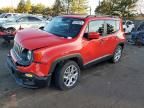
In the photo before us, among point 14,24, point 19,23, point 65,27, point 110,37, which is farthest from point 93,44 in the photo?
point 19,23

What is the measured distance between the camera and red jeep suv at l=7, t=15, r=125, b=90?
5.05 metres

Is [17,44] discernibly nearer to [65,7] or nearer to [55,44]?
[55,44]

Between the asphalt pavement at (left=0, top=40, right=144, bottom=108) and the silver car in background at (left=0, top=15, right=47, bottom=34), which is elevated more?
the silver car in background at (left=0, top=15, right=47, bottom=34)

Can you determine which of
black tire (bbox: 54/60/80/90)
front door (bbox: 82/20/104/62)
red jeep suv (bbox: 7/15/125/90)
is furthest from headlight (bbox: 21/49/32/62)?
front door (bbox: 82/20/104/62)

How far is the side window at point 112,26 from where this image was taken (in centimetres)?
746

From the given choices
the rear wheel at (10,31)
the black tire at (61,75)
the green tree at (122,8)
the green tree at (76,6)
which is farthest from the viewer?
the green tree at (76,6)

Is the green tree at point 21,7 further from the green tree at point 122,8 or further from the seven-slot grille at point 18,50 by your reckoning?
the seven-slot grille at point 18,50

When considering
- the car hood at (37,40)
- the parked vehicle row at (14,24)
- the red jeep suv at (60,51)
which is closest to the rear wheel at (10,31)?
the parked vehicle row at (14,24)

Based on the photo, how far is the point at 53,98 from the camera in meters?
5.19

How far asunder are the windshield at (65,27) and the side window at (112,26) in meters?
1.39

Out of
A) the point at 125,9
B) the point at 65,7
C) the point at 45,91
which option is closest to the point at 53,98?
the point at 45,91

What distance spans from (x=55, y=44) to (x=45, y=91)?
1.11 metres

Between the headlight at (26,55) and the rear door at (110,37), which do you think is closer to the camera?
the headlight at (26,55)

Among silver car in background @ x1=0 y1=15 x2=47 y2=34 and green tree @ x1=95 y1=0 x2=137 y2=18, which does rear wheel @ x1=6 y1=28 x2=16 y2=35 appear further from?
green tree @ x1=95 y1=0 x2=137 y2=18
